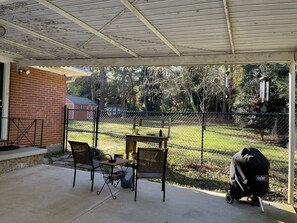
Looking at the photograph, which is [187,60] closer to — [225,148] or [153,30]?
[153,30]

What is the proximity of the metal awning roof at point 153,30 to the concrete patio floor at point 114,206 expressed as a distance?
8.70 feet

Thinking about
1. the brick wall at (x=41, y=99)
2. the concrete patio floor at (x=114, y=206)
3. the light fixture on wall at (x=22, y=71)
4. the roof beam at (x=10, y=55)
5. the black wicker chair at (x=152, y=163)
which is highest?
the roof beam at (x=10, y=55)

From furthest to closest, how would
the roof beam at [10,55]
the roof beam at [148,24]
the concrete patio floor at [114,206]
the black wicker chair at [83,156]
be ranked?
the roof beam at [10,55]
the black wicker chair at [83,156]
the concrete patio floor at [114,206]
the roof beam at [148,24]

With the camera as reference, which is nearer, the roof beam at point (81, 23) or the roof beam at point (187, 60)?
the roof beam at point (81, 23)

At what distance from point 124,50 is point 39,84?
13.6 ft

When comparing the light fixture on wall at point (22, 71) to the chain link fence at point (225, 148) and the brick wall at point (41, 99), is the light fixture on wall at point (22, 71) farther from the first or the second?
the chain link fence at point (225, 148)

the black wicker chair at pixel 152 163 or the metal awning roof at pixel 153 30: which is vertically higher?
the metal awning roof at pixel 153 30

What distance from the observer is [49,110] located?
8516 mm

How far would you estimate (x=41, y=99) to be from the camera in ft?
26.7

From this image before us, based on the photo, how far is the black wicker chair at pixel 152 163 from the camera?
4.16 metres

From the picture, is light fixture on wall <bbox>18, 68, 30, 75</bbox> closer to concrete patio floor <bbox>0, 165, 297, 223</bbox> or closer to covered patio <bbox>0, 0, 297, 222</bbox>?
covered patio <bbox>0, 0, 297, 222</bbox>

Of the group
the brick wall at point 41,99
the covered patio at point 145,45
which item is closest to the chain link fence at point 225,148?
the brick wall at point 41,99

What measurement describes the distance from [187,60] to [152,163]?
2.34m

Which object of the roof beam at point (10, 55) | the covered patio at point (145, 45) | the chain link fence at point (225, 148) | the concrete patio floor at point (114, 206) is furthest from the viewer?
the chain link fence at point (225, 148)
